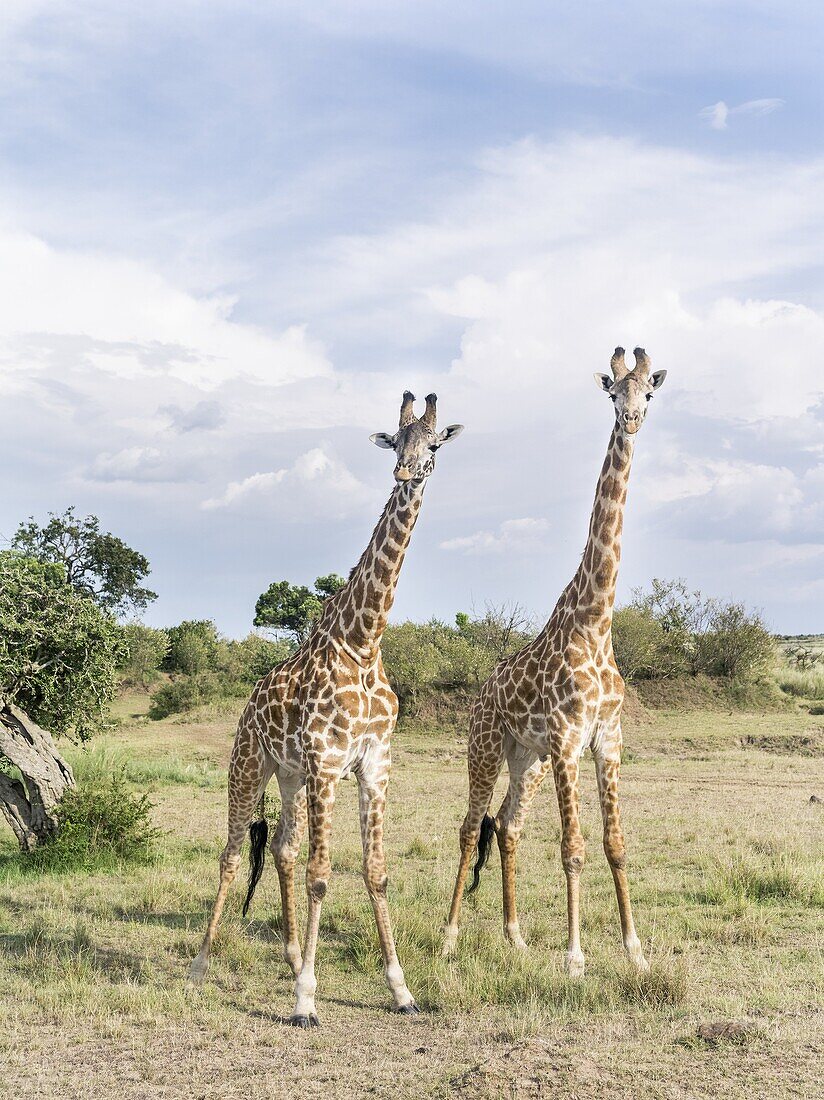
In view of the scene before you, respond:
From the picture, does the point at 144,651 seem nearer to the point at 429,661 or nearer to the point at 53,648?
the point at 429,661

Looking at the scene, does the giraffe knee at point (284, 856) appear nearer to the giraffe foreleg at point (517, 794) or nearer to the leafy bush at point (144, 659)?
the giraffe foreleg at point (517, 794)

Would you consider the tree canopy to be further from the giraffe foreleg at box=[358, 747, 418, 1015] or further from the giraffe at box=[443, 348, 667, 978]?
the giraffe foreleg at box=[358, 747, 418, 1015]

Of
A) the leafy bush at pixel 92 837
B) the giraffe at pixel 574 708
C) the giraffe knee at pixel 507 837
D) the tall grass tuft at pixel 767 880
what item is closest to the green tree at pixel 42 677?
the leafy bush at pixel 92 837

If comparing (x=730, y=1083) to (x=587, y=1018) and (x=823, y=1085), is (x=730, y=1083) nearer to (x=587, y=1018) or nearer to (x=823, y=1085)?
(x=823, y=1085)

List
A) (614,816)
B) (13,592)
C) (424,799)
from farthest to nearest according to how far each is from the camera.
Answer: (424,799)
(13,592)
(614,816)

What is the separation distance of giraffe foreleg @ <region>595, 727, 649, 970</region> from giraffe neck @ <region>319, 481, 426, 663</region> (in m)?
2.00

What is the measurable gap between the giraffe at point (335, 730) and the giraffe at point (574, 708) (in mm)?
1279

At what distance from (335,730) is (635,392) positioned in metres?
3.55

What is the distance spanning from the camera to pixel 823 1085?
501 centimetres

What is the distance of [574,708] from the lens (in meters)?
7.40

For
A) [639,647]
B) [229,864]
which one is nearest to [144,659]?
[639,647]

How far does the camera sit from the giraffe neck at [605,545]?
7.79 metres

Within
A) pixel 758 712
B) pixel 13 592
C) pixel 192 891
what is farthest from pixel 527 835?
pixel 758 712

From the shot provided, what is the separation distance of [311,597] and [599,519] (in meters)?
33.7
